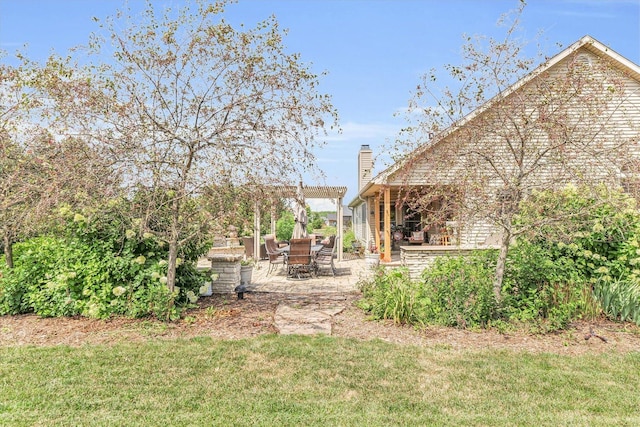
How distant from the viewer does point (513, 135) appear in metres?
5.43

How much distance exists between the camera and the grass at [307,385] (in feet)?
10.0

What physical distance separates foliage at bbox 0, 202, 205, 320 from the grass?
107 centimetres

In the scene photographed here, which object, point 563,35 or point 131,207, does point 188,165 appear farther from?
point 563,35

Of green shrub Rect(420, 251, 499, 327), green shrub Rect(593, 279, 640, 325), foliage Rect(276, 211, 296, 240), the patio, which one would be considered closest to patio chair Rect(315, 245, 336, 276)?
the patio

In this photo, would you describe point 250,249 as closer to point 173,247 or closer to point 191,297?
point 191,297

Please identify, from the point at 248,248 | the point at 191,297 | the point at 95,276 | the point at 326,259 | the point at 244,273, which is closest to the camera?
the point at 95,276

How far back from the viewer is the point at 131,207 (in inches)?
218

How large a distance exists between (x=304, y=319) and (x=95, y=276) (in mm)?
3092

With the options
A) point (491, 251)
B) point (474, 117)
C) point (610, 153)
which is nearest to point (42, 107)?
point (474, 117)

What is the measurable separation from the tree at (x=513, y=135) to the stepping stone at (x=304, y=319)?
2.17 m

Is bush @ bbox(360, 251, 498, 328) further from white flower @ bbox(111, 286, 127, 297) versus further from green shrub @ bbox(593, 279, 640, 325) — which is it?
white flower @ bbox(111, 286, 127, 297)

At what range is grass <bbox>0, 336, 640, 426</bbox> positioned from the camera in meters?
3.06

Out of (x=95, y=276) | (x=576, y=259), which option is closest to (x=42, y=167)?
(x=95, y=276)

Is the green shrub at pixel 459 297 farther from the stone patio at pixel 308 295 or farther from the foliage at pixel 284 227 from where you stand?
the foliage at pixel 284 227
